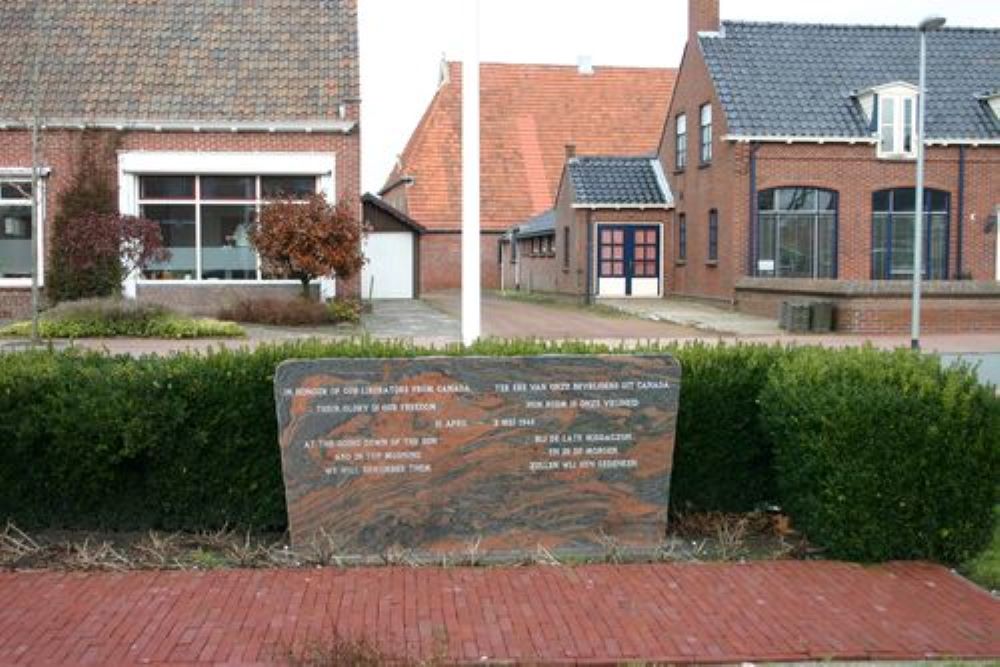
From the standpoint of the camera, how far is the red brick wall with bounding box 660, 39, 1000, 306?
31.6 meters

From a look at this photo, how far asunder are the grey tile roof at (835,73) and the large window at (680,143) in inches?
132

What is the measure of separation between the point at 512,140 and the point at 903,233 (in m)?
27.0

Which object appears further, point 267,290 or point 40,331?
point 267,290

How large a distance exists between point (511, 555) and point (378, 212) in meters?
33.1

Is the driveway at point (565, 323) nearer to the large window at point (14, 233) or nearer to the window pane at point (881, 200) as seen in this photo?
the window pane at point (881, 200)

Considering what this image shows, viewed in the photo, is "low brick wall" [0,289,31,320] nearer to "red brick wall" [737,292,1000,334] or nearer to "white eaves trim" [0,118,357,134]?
"white eaves trim" [0,118,357,134]

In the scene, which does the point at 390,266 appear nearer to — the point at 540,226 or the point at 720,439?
the point at 540,226

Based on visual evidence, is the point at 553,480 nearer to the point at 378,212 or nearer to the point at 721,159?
the point at 721,159

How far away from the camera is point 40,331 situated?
22.4 meters

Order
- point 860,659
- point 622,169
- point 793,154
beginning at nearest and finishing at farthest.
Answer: point 860,659
point 793,154
point 622,169

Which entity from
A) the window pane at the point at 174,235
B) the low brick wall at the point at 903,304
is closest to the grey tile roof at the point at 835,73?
the low brick wall at the point at 903,304

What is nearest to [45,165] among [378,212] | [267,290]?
[267,290]

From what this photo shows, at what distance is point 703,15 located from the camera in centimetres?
3400

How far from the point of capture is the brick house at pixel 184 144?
2695 cm
